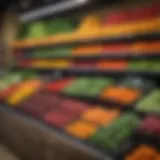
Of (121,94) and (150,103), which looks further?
(121,94)

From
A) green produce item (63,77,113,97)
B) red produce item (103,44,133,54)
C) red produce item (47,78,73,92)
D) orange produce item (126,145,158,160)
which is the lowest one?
orange produce item (126,145,158,160)

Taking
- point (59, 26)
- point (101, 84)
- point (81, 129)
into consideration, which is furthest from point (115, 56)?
point (59, 26)

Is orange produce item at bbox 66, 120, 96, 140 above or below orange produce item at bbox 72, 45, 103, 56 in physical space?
below

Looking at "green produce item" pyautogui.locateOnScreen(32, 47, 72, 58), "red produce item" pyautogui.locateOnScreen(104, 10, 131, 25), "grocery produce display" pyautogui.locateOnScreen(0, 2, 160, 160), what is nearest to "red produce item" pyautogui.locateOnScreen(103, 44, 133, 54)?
"grocery produce display" pyautogui.locateOnScreen(0, 2, 160, 160)

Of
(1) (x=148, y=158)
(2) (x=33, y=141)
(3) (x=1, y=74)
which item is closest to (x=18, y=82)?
(3) (x=1, y=74)

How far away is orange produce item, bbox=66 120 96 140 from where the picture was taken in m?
2.97

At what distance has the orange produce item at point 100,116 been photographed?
3.13 metres

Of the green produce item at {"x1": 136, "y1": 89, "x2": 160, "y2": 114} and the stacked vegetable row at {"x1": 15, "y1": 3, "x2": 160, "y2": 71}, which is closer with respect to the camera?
the green produce item at {"x1": 136, "y1": 89, "x2": 160, "y2": 114}

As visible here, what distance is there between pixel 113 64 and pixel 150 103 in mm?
1088

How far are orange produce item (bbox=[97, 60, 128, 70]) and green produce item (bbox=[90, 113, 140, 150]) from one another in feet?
2.98

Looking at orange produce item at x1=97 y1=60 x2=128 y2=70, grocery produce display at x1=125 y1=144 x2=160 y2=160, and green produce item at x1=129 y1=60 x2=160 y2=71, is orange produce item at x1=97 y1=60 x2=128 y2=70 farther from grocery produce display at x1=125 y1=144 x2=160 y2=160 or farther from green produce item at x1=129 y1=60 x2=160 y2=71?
grocery produce display at x1=125 y1=144 x2=160 y2=160

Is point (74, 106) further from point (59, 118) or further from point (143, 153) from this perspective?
point (143, 153)

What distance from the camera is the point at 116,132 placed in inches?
113

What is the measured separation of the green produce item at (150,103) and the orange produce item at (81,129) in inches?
20.6
